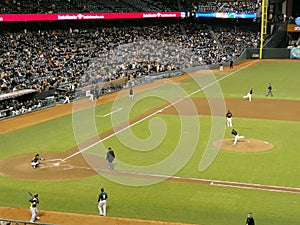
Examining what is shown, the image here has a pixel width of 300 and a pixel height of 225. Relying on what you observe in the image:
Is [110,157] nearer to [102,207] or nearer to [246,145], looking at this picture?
[102,207]

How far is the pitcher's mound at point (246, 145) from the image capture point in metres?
25.8

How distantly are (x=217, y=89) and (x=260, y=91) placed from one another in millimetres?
4301

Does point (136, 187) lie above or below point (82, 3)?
below

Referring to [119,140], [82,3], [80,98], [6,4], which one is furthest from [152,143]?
[82,3]

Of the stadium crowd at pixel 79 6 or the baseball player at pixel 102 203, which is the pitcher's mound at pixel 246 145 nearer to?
the baseball player at pixel 102 203

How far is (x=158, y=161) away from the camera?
24.1 meters

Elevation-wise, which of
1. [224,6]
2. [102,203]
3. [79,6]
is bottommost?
[102,203]

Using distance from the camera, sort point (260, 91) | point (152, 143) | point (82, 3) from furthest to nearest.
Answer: point (82, 3), point (260, 91), point (152, 143)

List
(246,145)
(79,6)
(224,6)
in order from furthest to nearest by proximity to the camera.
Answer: (224,6) < (79,6) < (246,145)

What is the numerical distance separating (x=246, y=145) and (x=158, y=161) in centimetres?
560

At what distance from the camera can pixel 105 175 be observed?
21875 millimetres

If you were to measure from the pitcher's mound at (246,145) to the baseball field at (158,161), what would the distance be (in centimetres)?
6

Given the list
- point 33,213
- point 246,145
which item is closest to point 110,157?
point 33,213

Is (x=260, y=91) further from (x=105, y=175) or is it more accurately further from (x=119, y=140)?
(x=105, y=175)
